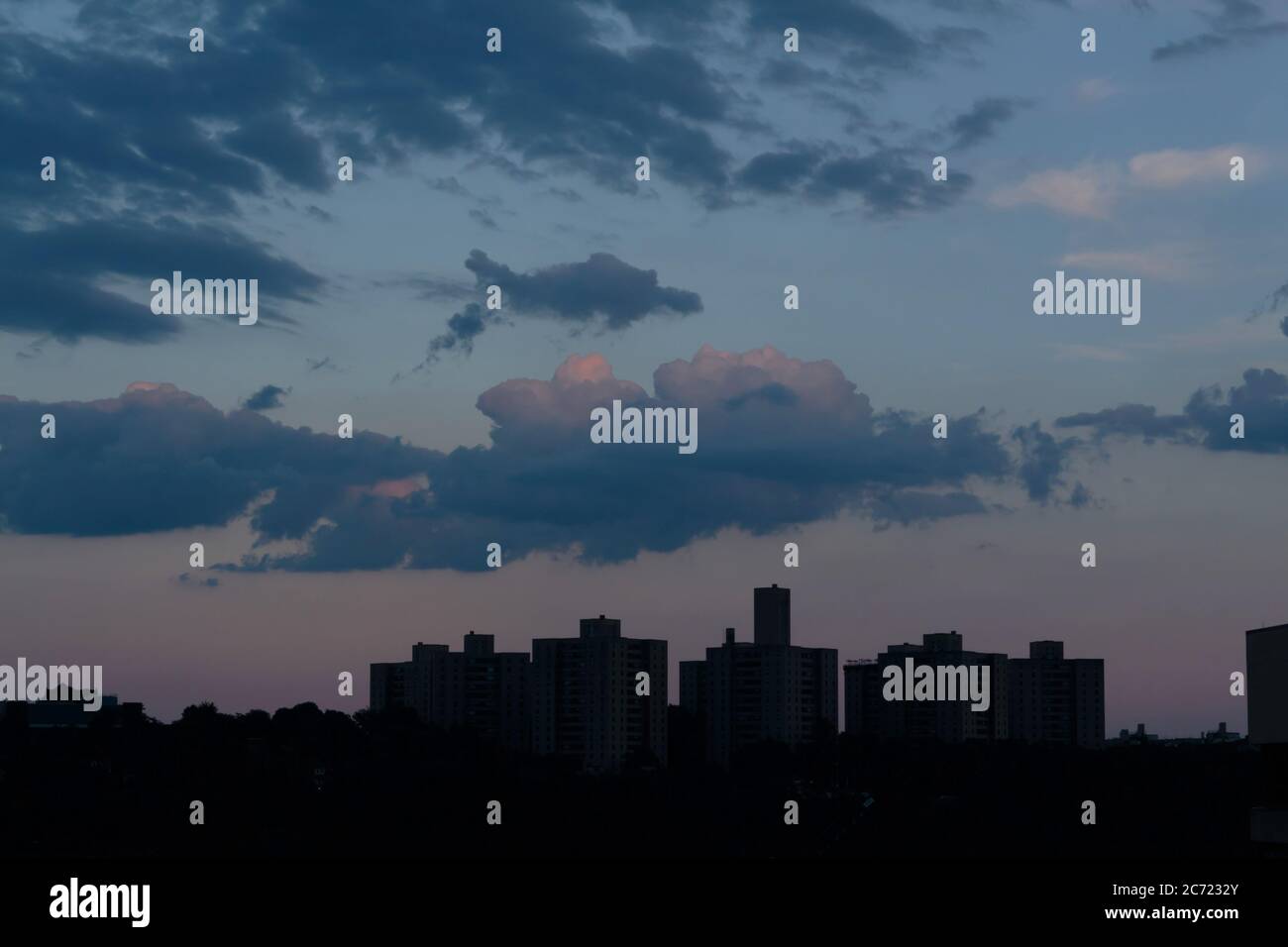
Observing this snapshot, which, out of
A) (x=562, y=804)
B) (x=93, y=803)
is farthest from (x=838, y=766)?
(x=93, y=803)

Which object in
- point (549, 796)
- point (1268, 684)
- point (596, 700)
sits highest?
point (1268, 684)

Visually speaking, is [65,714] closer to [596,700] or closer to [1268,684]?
[596,700]

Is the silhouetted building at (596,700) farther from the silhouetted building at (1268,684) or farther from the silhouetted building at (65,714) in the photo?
the silhouetted building at (1268,684)

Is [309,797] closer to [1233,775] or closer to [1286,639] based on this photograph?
[1233,775]

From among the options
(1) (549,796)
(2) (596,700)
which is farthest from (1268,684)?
(2) (596,700)

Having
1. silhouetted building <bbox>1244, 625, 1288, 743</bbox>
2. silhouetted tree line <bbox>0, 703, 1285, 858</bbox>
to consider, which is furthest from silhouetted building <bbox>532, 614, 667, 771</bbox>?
silhouetted building <bbox>1244, 625, 1288, 743</bbox>

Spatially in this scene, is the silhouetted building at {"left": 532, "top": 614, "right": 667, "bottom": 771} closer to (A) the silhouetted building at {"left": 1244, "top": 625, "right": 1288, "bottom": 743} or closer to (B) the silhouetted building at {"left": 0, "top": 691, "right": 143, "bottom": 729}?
(B) the silhouetted building at {"left": 0, "top": 691, "right": 143, "bottom": 729}
